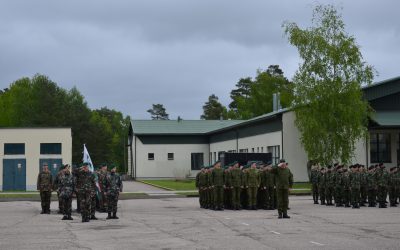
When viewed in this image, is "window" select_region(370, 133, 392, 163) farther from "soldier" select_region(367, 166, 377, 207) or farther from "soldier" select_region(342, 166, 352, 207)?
"soldier" select_region(342, 166, 352, 207)

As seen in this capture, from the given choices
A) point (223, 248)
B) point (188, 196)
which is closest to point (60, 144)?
point (188, 196)

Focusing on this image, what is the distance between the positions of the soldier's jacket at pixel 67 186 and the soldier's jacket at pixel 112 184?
1.22 metres

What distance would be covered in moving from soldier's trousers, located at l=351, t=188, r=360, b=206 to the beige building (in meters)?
25.0

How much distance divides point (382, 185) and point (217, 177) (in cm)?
670

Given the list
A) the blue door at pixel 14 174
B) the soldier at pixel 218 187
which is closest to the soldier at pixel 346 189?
the soldier at pixel 218 187

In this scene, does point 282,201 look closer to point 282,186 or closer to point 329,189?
point 282,186

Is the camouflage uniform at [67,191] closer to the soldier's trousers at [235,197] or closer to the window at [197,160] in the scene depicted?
the soldier's trousers at [235,197]

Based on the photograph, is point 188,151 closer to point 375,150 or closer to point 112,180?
point 375,150

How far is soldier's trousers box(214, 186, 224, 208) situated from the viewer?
2691 cm

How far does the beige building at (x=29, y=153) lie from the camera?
46.9m

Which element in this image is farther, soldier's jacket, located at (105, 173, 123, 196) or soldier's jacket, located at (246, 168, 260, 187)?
soldier's jacket, located at (246, 168, 260, 187)

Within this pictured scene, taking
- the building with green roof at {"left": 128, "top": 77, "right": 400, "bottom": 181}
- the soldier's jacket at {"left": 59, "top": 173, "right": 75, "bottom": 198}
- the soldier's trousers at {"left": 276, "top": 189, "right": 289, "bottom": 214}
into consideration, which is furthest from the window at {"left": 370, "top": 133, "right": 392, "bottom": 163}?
the soldier's jacket at {"left": 59, "top": 173, "right": 75, "bottom": 198}

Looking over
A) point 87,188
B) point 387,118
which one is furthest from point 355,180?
point 387,118

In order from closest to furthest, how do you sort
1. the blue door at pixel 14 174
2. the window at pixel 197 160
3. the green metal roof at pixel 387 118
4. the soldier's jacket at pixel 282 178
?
the soldier's jacket at pixel 282 178, the green metal roof at pixel 387 118, the blue door at pixel 14 174, the window at pixel 197 160
